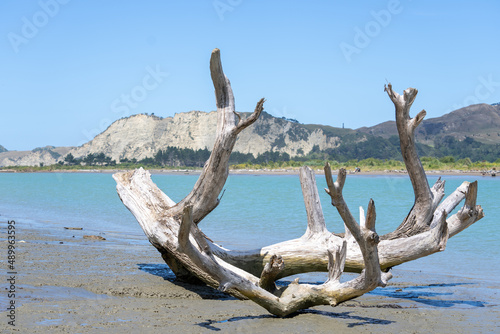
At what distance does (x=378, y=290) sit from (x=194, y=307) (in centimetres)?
300

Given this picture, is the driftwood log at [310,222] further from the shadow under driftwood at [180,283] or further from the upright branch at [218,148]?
the shadow under driftwood at [180,283]

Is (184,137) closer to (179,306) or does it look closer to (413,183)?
(413,183)

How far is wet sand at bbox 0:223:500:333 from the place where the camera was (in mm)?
5734

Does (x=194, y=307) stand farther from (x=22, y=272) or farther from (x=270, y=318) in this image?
(x=22, y=272)

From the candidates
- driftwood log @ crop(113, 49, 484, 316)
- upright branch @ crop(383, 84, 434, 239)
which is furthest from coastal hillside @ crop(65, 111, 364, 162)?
upright branch @ crop(383, 84, 434, 239)

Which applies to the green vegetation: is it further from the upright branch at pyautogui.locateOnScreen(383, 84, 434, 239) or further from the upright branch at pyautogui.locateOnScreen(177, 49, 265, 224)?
the upright branch at pyautogui.locateOnScreen(177, 49, 265, 224)

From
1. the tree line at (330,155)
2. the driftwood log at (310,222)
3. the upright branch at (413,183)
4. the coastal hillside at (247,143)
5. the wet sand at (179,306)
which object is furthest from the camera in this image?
the coastal hillside at (247,143)

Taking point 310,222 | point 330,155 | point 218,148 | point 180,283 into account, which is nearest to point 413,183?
point 310,222

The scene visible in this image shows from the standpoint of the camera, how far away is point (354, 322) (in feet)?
20.1

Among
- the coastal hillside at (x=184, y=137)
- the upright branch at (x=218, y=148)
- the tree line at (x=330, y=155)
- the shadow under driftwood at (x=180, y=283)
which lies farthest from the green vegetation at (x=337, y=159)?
the upright branch at (x=218, y=148)

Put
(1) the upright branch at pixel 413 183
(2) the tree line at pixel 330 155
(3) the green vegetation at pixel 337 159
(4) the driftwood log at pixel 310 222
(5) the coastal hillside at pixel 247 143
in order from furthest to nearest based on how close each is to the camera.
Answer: (5) the coastal hillside at pixel 247 143 < (2) the tree line at pixel 330 155 < (3) the green vegetation at pixel 337 159 < (1) the upright branch at pixel 413 183 < (4) the driftwood log at pixel 310 222

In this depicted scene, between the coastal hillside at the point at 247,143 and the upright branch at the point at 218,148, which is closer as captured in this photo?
the upright branch at the point at 218,148

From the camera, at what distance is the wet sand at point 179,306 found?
5.73 meters

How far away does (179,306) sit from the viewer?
6727 millimetres
